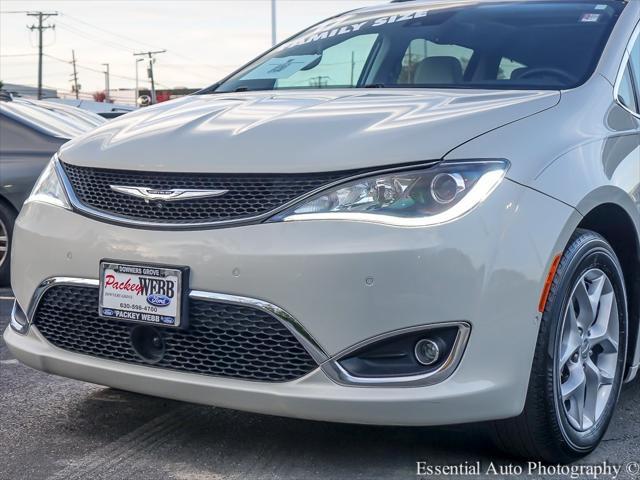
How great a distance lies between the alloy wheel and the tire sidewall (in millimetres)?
24

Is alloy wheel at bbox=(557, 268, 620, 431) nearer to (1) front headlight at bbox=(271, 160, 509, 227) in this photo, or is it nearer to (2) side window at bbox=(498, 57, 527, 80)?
(1) front headlight at bbox=(271, 160, 509, 227)

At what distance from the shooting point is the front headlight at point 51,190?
3599 millimetres

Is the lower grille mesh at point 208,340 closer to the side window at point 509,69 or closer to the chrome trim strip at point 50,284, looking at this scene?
the chrome trim strip at point 50,284

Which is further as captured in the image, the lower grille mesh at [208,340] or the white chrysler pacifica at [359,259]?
the lower grille mesh at [208,340]

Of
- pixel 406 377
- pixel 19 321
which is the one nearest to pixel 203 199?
pixel 406 377

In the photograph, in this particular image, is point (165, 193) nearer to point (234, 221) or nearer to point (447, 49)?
point (234, 221)

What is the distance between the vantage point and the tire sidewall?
10.5 ft

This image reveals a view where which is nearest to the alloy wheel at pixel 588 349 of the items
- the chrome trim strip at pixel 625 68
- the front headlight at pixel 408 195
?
the front headlight at pixel 408 195

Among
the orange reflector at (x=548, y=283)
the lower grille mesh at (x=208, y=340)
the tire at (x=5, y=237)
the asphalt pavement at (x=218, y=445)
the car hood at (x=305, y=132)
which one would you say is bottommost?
the tire at (x=5, y=237)

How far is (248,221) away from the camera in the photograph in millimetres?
3109

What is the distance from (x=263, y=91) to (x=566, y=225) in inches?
68.8

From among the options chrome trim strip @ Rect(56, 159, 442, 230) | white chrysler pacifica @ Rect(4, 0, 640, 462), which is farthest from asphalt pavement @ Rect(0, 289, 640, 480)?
chrome trim strip @ Rect(56, 159, 442, 230)

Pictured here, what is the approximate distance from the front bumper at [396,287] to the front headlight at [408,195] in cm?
4

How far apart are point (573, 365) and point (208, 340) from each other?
4.08 ft
